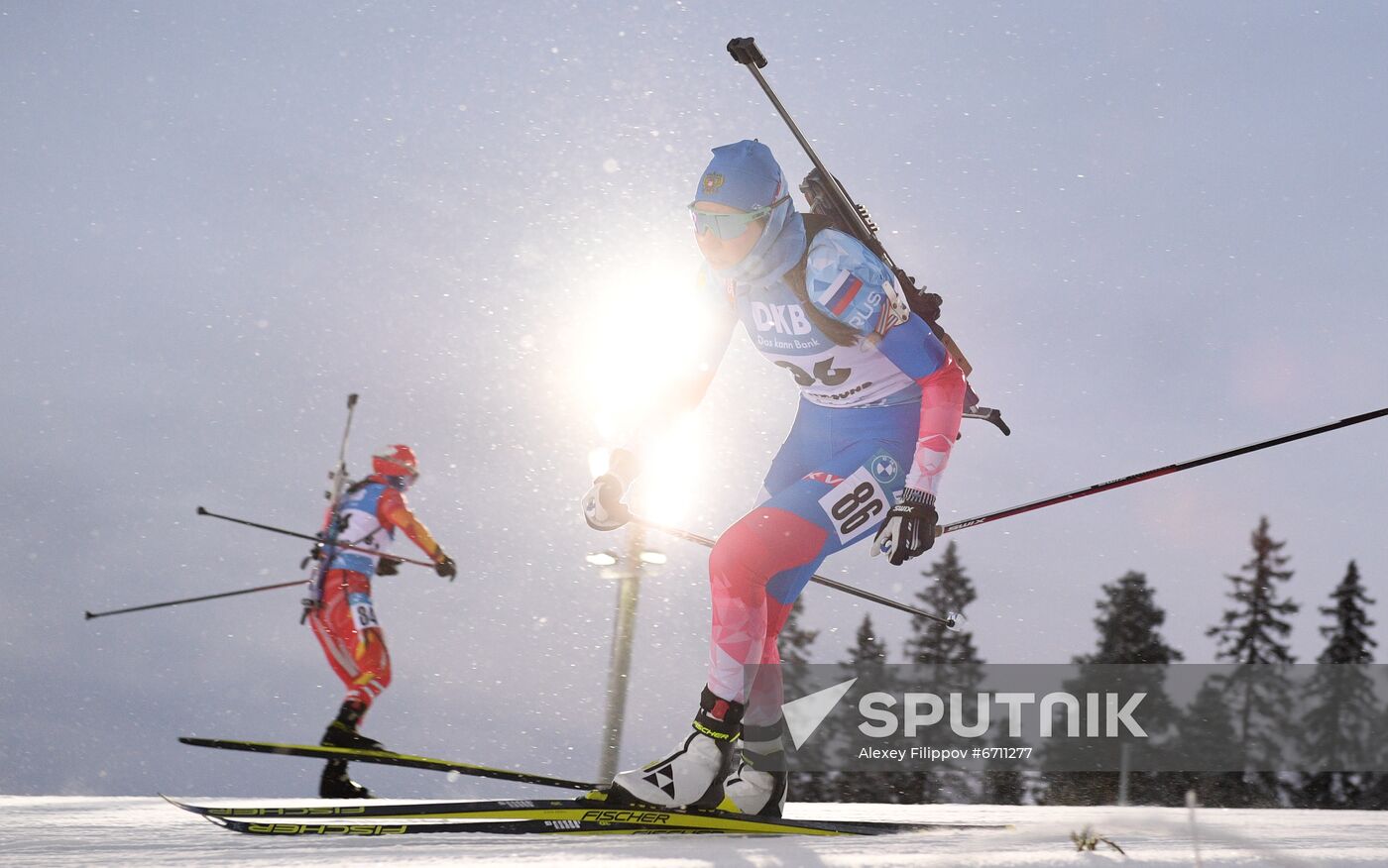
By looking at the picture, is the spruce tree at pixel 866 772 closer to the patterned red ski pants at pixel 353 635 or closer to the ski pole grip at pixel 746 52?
the patterned red ski pants at pixel 353 635

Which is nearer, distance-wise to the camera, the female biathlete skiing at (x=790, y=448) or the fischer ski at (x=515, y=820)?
the fischer ski at (x=515, y=820)

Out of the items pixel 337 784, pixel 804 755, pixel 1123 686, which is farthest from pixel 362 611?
pixel 1123 686

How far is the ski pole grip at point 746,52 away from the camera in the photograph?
4.24m

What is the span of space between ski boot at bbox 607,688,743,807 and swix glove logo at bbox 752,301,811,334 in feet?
4.66

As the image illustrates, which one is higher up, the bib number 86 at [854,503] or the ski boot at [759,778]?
the bib number 86 at [854,503]

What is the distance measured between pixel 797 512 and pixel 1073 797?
95.1ft

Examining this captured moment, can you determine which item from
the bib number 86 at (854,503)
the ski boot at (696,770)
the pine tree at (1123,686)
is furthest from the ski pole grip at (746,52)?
the pine tree at (1123,686)

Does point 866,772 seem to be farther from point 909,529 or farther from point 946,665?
point 909,529

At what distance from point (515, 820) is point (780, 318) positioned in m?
2.08

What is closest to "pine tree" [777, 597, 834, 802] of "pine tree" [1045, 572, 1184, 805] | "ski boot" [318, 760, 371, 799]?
"pine tree" [1045, 572, 1184, 805]

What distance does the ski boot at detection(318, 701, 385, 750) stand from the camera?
A: 702 centimetres

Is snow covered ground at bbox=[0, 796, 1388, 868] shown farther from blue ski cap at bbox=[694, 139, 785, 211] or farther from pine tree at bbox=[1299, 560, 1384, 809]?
pine tree at bbox=[1299, 560, 1384, 809]

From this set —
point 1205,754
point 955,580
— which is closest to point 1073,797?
point 1205,754

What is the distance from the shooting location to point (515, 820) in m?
3.33
